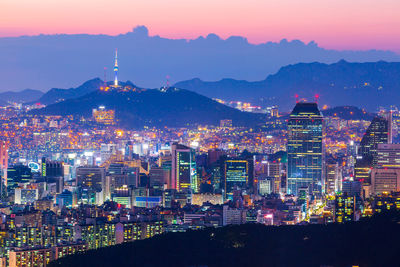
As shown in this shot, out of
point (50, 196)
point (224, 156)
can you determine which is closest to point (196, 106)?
point (224, 156)

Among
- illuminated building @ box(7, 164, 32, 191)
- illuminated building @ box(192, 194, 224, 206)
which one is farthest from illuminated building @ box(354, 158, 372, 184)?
illuminated building @ box(7, 164, 32, 191)

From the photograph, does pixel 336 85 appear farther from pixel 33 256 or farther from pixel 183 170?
pixel 33 256

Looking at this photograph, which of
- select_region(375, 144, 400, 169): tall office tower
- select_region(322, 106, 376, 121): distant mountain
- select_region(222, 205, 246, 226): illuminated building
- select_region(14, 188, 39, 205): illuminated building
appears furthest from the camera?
select_region(322, 106, 376, 121): distant mountain

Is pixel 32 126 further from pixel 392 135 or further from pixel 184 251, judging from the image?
pixel 184 251

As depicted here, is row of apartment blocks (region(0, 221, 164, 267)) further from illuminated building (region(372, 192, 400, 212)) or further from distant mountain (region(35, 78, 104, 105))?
distant mountain (region(35, 78, 104, 105))

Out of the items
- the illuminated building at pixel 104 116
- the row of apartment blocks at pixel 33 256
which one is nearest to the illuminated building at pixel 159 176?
the row of apartment blocks at pixel 33 256

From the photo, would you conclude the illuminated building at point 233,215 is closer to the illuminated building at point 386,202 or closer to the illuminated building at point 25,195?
the illuminated building at point 386,202
